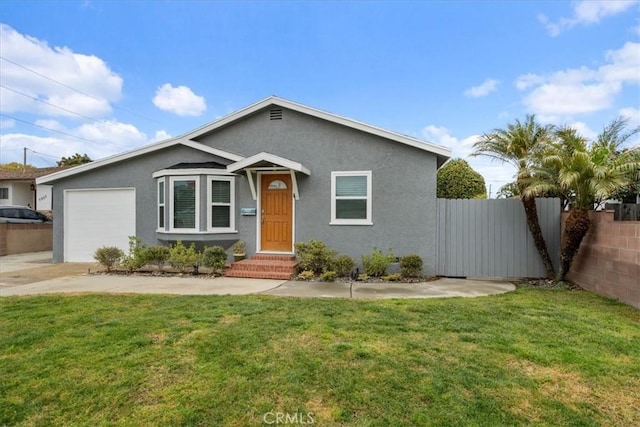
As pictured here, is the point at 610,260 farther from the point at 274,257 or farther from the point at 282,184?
the point at 282,184

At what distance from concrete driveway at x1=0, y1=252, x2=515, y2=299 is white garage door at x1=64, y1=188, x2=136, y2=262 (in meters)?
2.27

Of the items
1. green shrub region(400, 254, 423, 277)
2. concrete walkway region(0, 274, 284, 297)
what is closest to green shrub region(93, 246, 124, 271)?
concrete walkway region(0, 274, 284, 297)

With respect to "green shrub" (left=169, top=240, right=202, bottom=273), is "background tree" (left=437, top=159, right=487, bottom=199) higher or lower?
higher

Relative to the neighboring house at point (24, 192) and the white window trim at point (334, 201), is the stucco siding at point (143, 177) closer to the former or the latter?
the white window trim at point (334, 201)

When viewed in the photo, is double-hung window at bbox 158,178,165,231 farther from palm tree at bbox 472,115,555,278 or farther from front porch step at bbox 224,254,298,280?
palm tree at bbox 472,115,555,278

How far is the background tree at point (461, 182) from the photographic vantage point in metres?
16.5

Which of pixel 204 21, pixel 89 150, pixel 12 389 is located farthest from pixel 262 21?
pixel 89 150

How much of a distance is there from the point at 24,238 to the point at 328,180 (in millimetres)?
13907

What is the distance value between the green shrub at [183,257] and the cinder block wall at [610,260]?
30.8 ft

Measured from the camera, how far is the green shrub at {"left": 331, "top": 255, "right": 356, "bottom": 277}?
361 inches

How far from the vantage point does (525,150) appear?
8695 mm

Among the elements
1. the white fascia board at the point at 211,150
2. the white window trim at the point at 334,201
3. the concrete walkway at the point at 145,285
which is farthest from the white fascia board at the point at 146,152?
the concrete walkway at the point at 145,285

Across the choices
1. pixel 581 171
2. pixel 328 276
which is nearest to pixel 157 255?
pixel 328 276

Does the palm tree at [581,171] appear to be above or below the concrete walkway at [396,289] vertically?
above
